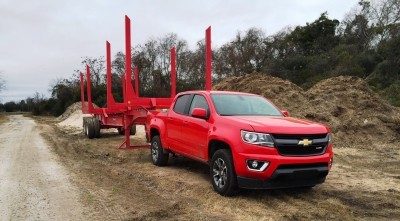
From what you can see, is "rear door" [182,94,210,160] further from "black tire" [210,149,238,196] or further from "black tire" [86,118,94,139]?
"black tire" [86,118,94,139]

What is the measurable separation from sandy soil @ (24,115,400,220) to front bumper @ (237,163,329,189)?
11.9 inches

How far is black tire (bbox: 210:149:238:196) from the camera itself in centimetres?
638

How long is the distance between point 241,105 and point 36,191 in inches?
164

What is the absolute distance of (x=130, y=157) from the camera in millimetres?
11430

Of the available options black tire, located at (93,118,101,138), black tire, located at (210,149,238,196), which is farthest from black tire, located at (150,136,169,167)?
black tire, located at (93,118,101,138)

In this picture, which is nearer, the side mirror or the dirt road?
the dirt road

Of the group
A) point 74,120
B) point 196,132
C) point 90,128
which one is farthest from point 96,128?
point 74,120

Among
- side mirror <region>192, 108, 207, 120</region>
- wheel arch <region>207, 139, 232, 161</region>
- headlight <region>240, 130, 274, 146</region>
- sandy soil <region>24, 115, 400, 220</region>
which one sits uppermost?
side mirror <region>192, 108, 207, 120</region>

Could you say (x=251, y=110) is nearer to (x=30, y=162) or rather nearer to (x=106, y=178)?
(x=106, y=178)

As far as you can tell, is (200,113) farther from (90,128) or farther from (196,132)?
(90,128)

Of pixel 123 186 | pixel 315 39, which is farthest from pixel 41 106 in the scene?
pixel 123 186

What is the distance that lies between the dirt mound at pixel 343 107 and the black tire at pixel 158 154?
6811 mm

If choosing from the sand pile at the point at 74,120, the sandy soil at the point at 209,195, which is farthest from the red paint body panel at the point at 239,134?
the sand pile at the point at 74,120

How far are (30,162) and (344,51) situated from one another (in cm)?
3297
